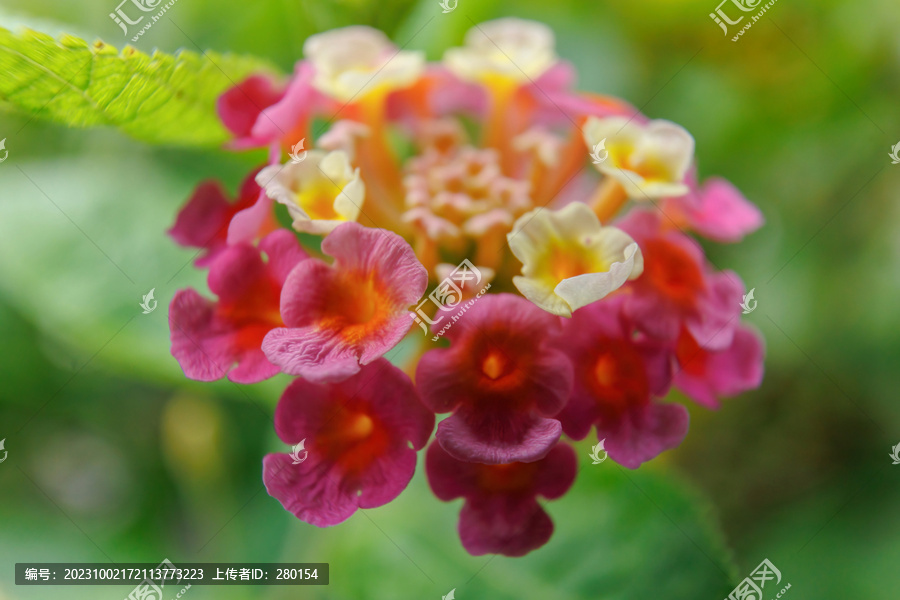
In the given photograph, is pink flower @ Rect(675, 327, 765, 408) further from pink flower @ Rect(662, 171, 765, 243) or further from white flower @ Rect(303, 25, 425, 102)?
white flower @ Rect(303, 25, 425, 102)

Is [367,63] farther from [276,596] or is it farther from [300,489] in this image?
[276,596]

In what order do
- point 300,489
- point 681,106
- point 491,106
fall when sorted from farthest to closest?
point 681,106 → point 491,106 → point 300,489

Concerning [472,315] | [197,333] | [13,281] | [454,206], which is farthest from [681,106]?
[13,281]

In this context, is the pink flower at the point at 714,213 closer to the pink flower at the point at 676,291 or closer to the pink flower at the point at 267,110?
the pink flower at the point at 676,291

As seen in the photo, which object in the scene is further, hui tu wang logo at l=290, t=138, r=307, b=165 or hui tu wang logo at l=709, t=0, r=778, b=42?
hui tu wang logo at l=709, t=0, r=778, b=42

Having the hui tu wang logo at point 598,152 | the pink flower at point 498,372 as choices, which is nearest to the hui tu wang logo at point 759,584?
the pink flower at point 498,372
